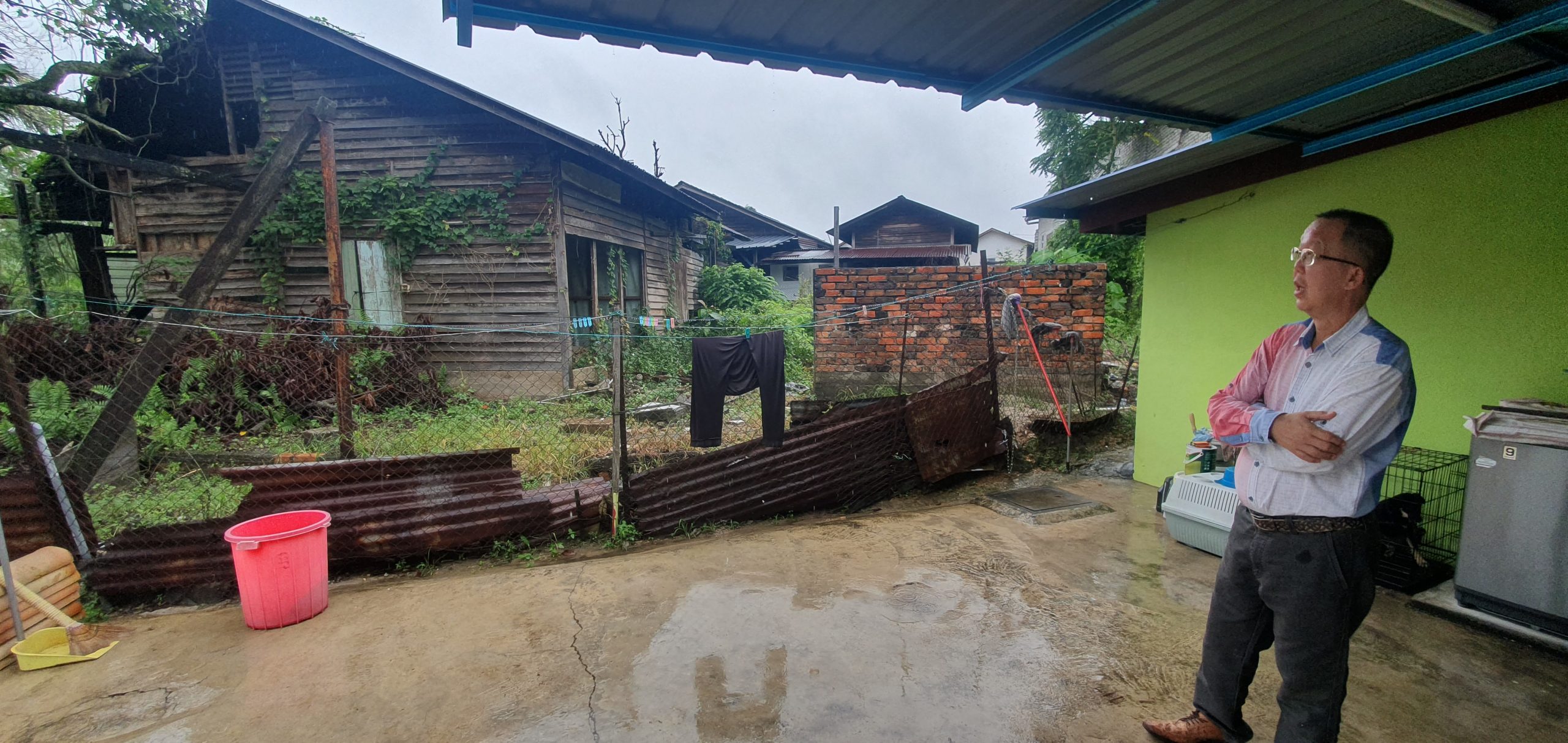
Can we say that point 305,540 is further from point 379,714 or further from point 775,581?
point 775,581

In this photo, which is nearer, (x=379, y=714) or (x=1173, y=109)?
(x=379, y=714)

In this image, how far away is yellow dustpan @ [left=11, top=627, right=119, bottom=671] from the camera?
246 centimetres

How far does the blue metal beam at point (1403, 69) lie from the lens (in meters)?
1.97

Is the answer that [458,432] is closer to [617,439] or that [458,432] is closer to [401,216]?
[617,439]

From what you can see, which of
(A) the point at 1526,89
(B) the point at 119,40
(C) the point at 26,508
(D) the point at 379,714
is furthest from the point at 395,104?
(A) the point at 1526,89

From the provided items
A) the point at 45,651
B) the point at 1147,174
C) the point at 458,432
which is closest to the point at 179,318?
the point at 45,651

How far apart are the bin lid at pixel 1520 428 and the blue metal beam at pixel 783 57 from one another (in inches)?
74.1

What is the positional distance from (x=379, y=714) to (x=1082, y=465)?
5.62 m

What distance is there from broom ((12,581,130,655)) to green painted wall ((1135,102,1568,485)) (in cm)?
673

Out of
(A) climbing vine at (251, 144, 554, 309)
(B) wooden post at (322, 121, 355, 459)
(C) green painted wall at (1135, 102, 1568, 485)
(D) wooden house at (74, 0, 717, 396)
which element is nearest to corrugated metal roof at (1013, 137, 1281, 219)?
(C) green painted wall at (1135, 102, 1568, 485)

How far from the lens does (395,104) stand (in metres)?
7.80

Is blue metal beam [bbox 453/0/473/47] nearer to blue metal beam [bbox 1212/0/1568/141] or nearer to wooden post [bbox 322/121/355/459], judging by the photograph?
wooden post [bbox 322/121/355/459]

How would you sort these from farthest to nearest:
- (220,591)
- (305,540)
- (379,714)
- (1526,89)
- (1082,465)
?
(1082,465) < (220,591) < (305,540) < (1526,89) < (379,714)

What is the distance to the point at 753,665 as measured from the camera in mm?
→ 2430
